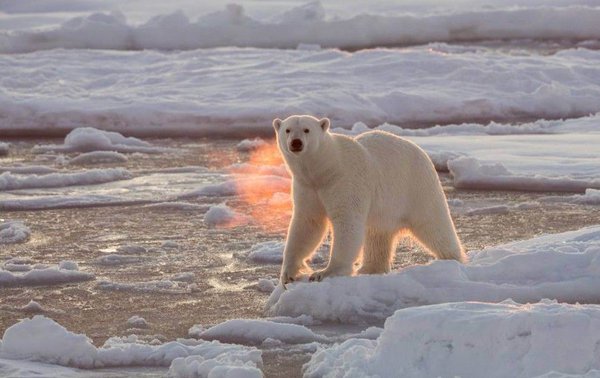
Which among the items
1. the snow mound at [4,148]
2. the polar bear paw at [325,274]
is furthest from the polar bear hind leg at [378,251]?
the snow mound at [4,148]

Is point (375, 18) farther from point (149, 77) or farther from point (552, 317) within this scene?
point (552, 317)

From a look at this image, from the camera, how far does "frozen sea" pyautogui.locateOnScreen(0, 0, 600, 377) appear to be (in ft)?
13.2

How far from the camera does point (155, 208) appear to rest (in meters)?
7.69

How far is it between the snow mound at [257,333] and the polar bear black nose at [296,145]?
858 mm

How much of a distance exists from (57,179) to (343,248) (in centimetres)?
415

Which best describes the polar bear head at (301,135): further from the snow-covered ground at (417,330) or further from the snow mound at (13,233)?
the snow mound at (13,233)

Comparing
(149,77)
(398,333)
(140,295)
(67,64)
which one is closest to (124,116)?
(149,77)

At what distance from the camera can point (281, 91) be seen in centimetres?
1333

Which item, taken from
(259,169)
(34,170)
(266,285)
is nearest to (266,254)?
(266,285)

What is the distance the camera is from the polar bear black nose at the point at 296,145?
5.09 m

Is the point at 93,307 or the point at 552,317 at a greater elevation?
the point at 552,317

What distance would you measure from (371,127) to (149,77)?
385 centimetres

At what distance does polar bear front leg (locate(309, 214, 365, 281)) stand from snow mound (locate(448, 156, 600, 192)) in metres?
3.40

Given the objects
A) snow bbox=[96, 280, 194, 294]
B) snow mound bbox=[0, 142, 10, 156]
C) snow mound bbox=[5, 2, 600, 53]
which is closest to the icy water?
snow bbox=[96, 280, 194, 294]
